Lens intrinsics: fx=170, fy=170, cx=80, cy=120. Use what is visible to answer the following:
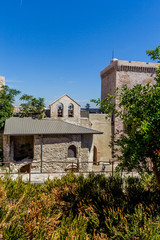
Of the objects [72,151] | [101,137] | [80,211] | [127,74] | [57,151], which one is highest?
[127,74]

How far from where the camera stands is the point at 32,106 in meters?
20.8

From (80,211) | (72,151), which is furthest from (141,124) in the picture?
(72,151)

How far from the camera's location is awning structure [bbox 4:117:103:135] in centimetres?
1648

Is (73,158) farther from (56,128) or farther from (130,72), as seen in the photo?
(130,72)

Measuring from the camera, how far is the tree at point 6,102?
17.6 m

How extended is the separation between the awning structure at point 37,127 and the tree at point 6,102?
0.56 meters

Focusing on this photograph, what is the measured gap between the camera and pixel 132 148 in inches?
185

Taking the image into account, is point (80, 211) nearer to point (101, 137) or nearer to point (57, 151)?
point (57, 151)

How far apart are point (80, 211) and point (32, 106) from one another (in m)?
17.1

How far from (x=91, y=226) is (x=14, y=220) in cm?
221

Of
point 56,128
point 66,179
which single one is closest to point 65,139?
point 56,128

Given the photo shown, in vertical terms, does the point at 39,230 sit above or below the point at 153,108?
below

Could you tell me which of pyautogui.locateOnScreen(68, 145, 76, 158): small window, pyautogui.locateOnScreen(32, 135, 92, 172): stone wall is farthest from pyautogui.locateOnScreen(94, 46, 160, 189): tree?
pyautogui.locateOnScreen(68, 145, 76, 158): small window

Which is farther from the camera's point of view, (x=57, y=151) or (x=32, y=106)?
(x=32, y=106)
